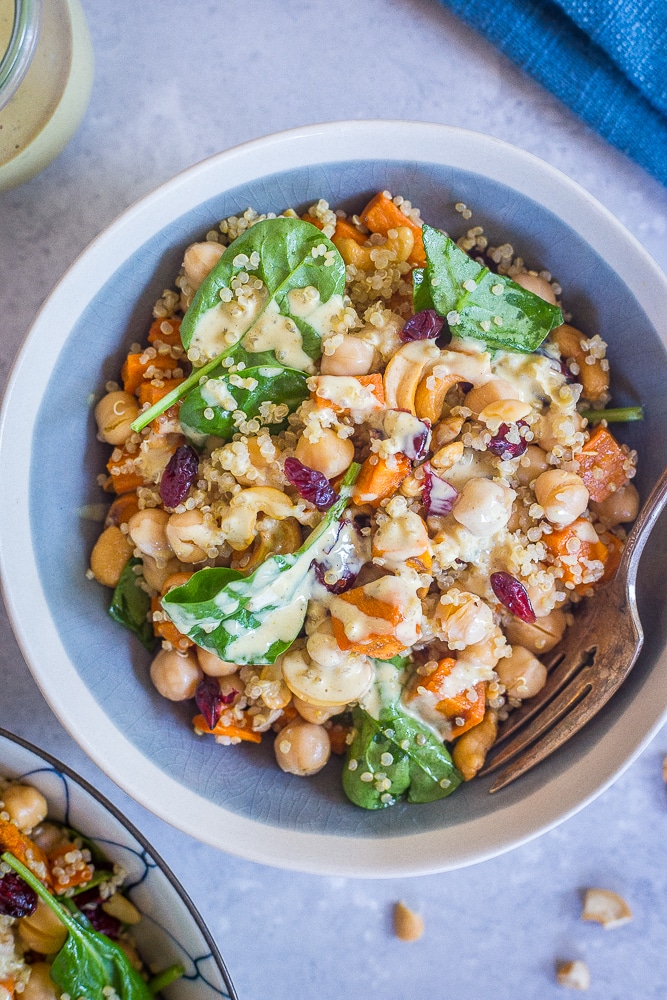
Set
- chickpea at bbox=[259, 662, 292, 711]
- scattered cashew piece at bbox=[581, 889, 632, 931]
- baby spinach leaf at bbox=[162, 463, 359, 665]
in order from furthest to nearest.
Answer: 1. scattered cashew piece at bbox=[581, 889, 632, 931]
2. chickpea at bbox=[259, 662, 292, 711]
3. baby spinach leaf at bbox=[162, 463, 359, 665]

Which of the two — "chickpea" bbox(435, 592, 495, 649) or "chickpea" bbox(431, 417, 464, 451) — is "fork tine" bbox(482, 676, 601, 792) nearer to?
"chickpea" bbox(435, 592, 495, 649)

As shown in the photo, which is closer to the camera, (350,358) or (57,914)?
(350,358)

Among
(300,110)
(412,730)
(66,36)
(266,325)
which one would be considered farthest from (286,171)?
(412,730)

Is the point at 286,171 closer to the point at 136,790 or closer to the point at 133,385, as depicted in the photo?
the point at 133,385

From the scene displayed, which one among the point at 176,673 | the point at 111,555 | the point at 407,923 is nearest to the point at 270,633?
the point at 176,673

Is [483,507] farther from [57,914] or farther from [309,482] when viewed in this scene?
[57,914]

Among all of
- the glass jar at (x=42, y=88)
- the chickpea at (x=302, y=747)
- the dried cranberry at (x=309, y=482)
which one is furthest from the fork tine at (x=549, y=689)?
the glass jar at (x=42, y=88)

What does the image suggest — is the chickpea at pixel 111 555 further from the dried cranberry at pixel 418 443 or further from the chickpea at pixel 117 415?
the dried cranberry at pixel 418 443

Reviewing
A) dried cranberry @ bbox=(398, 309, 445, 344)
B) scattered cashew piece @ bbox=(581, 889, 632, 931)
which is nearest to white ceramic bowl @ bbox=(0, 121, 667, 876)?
dried cranberry @ bbox=(398, 309, 445, 344)
